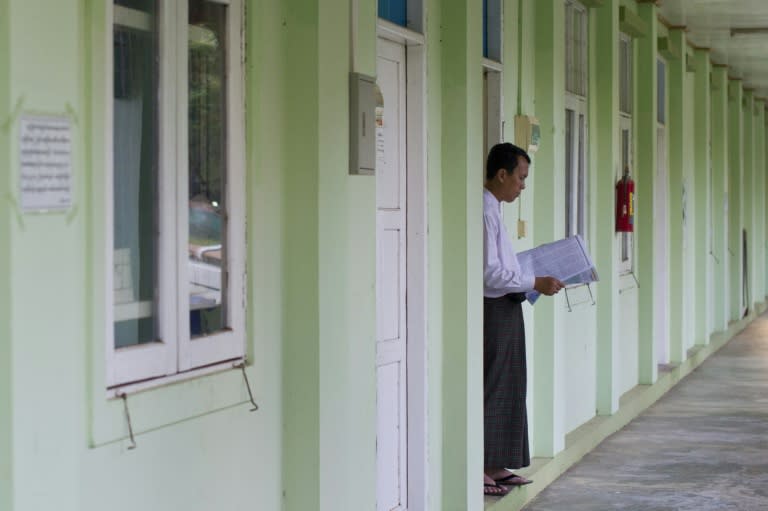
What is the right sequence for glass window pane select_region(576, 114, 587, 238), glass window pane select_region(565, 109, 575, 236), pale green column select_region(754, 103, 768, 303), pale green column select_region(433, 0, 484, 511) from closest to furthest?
pale green column select_region(433, 0, 484, 511)
glass window pane select_region(565, 109, 575, 236)
glass window pane select_region(576, 114, 587, 238)
pale green column select_region(754, 103, 768, 303)

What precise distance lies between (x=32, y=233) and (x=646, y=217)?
8949mm

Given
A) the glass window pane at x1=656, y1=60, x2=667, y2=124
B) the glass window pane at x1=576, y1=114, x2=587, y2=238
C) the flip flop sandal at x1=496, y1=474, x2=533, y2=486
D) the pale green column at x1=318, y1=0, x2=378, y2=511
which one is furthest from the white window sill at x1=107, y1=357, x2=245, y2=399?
the glass window pane at x1=656, y1=60, x2=667, y2=124

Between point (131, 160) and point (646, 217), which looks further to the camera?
point (646, 217)

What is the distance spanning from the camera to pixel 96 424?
3.55m

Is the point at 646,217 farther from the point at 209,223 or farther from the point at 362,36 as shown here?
the point at 209,223

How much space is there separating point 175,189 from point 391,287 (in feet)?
6.57

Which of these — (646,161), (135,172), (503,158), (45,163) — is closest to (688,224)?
(646,161)

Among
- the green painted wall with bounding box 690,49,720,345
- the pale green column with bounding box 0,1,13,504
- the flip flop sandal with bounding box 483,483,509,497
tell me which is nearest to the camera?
the pale green column with bounding box 0,1,13,504

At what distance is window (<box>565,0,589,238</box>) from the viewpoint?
9070 millimetres

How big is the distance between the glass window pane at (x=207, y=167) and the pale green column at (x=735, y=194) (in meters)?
15.4

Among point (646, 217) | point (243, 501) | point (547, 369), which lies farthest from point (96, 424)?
point (646, 217)

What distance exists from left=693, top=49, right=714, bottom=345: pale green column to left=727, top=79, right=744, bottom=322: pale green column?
362 centimetres

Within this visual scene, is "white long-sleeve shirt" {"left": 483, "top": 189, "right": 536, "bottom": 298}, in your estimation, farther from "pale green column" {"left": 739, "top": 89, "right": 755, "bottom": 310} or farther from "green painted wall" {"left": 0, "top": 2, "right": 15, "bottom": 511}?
"pale green column" {"left": 739, "top": 89, "right": 755, "bottom": 310}

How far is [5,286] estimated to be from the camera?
3078 millimetres
